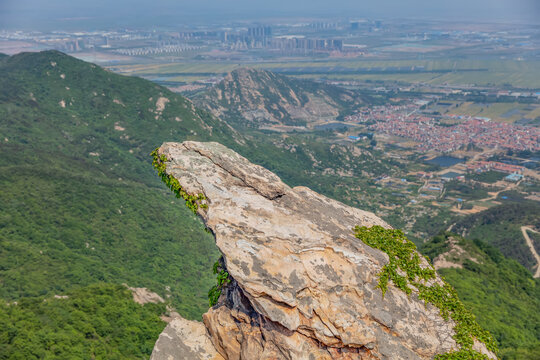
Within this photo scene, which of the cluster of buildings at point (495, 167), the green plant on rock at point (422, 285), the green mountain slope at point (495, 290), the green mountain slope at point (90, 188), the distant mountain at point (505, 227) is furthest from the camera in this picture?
the cluster of buildings at point (495, 167)

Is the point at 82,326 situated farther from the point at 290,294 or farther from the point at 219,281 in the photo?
the point at 290,294

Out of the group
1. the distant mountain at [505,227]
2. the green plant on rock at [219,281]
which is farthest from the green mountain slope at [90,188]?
the distant mountain at [505,227]

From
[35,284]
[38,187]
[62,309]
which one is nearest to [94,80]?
[38,187]

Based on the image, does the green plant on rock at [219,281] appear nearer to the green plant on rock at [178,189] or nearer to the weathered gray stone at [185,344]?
the weathered gray stone at [185,344]

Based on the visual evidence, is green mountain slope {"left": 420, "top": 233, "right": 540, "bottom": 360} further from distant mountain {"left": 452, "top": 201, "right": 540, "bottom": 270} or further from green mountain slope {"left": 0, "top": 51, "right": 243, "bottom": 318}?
green mountain slope {"left": 0, "top": 51, "right": 243, "bottom": 318}

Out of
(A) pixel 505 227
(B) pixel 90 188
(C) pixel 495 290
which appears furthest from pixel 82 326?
(A) pixel 505 227

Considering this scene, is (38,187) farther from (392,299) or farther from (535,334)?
(535,334)
